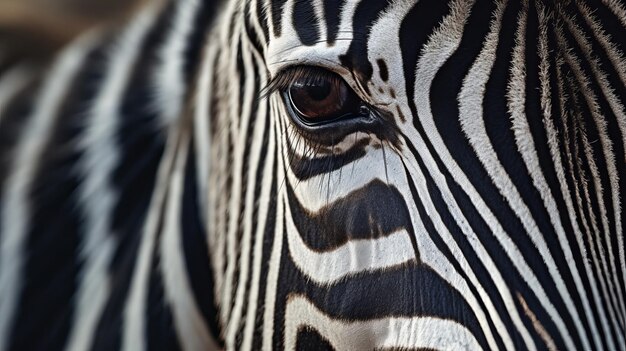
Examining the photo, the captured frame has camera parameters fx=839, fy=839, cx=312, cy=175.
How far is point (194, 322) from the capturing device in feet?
6.63

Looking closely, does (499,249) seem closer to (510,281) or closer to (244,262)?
(510,281)

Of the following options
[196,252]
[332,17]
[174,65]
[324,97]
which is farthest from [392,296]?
[174,65]

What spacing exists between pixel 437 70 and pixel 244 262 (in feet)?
2.15

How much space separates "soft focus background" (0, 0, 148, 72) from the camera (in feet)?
8.80

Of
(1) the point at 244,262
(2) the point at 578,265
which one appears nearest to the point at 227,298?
(1) the point at 244,262

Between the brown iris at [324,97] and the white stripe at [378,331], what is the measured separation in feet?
1.14

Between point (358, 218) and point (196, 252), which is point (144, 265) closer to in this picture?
point (196, 252)

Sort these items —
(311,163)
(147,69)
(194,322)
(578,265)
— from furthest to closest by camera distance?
1. (147,69)
2. (194,322)
3. (311,163)
4. (578,265)

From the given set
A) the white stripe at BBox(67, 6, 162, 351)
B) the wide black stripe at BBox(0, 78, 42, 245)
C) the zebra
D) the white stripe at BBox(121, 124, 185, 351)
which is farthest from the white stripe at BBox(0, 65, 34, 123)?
the zebra

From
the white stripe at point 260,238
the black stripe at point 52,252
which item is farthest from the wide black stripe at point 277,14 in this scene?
the black stripe at point 52,252

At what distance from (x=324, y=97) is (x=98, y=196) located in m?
1.01

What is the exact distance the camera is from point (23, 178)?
232 cm

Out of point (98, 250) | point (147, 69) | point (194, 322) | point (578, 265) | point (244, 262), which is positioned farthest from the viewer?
point (147, 69)

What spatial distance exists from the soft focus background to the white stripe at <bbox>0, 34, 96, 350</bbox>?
0.37 feet
